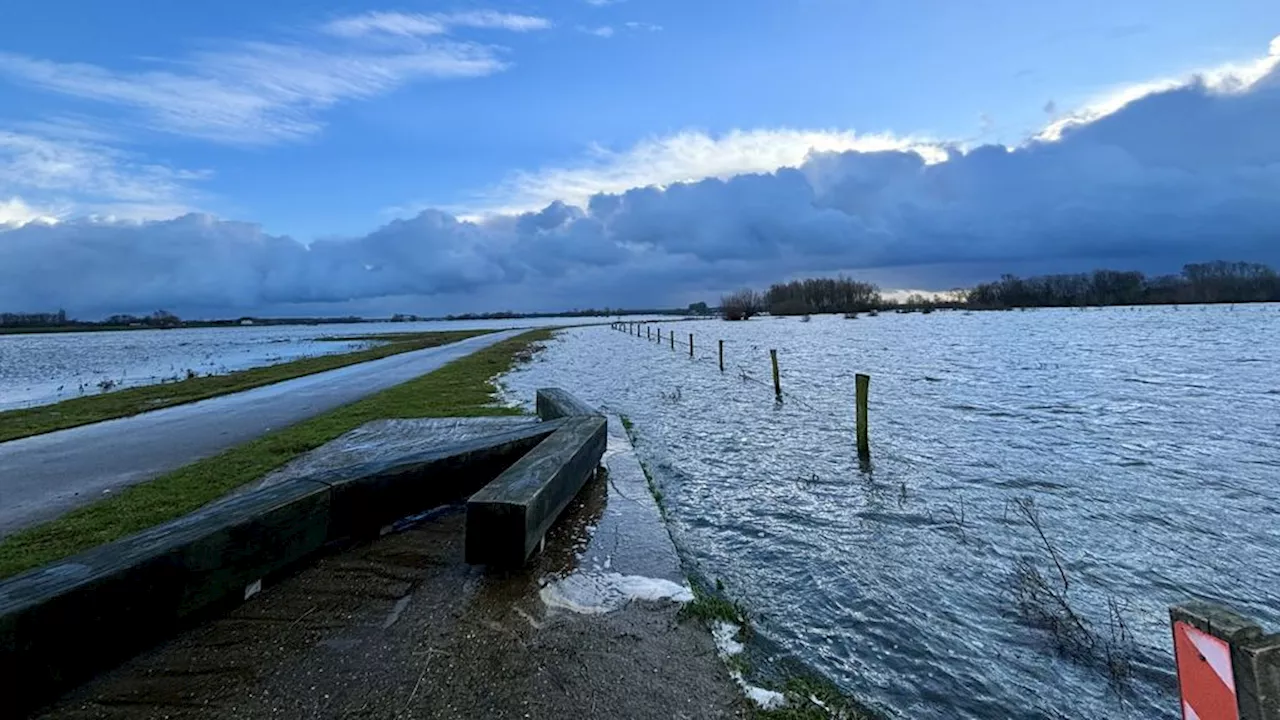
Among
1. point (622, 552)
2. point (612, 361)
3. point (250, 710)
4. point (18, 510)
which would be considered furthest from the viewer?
point (612, 361)

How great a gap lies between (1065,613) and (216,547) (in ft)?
21.1

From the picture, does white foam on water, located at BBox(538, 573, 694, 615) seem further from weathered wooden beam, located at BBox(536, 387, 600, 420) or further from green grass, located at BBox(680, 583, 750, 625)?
weathered wooden beam, located at BBox(536, 387, 600, 420)

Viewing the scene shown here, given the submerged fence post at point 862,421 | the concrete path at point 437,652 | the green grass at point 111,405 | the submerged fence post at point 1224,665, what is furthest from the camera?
the green grass at point 111,405

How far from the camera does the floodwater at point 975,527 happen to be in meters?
4.29

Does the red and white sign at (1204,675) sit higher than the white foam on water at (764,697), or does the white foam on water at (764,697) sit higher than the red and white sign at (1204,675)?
the red and white sign at (1204,675)

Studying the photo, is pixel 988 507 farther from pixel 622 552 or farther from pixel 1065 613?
pixel 622 552

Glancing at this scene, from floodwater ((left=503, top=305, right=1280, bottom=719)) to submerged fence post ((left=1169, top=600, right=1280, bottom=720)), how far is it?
2.29m

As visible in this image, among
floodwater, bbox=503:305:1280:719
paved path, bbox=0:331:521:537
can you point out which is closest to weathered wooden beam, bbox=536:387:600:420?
floodwater, bbox=503:305:1280:719

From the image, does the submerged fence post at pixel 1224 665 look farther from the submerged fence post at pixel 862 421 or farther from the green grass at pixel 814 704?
the submerged fence post at pixel 862 421

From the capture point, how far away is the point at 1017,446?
1143 cm

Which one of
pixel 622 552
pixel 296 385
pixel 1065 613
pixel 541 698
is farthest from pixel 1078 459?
pixel 296 385

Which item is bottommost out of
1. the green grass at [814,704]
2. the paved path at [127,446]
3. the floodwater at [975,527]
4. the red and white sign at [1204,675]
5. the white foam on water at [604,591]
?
the floodwater at [975,527]

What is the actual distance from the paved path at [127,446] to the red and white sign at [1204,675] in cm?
947

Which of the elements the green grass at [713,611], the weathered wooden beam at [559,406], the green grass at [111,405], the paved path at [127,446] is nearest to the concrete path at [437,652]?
the green grass at [713,611]
